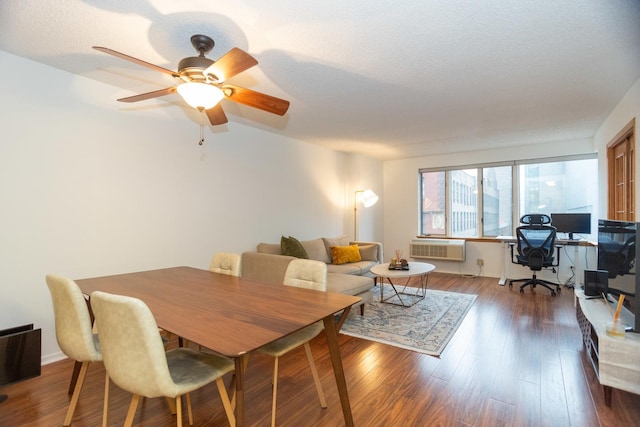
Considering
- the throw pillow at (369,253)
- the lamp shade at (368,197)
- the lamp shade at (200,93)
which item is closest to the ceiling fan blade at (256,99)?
the lamp shade at (200,93)

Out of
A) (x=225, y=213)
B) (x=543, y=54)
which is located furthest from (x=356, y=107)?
(x=225, y=213)

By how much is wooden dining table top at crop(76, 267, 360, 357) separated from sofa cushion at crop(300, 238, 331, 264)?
2.24 m

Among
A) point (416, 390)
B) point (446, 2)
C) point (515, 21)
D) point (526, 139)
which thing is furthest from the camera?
point (526, 139)

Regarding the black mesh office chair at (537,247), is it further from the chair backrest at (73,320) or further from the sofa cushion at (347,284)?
the chair backrest at (73,320)

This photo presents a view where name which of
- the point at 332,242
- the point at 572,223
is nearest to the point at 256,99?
the point at 332,242

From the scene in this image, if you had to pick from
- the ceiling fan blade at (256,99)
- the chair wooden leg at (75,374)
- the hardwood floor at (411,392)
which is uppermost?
the ceiling fan blade at (256,99)

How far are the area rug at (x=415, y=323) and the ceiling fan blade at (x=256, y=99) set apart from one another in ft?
7.51

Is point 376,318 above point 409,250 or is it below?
below

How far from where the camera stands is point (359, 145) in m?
5.29

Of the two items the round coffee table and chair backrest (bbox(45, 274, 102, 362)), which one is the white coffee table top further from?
chair backrest (bbox(45, 274, 102, 362))

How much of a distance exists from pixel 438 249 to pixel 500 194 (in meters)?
1.51

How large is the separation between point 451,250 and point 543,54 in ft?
13.5

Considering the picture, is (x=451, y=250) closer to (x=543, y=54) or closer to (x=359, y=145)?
(x=359, y=145)

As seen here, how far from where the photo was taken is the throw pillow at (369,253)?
5.00m
